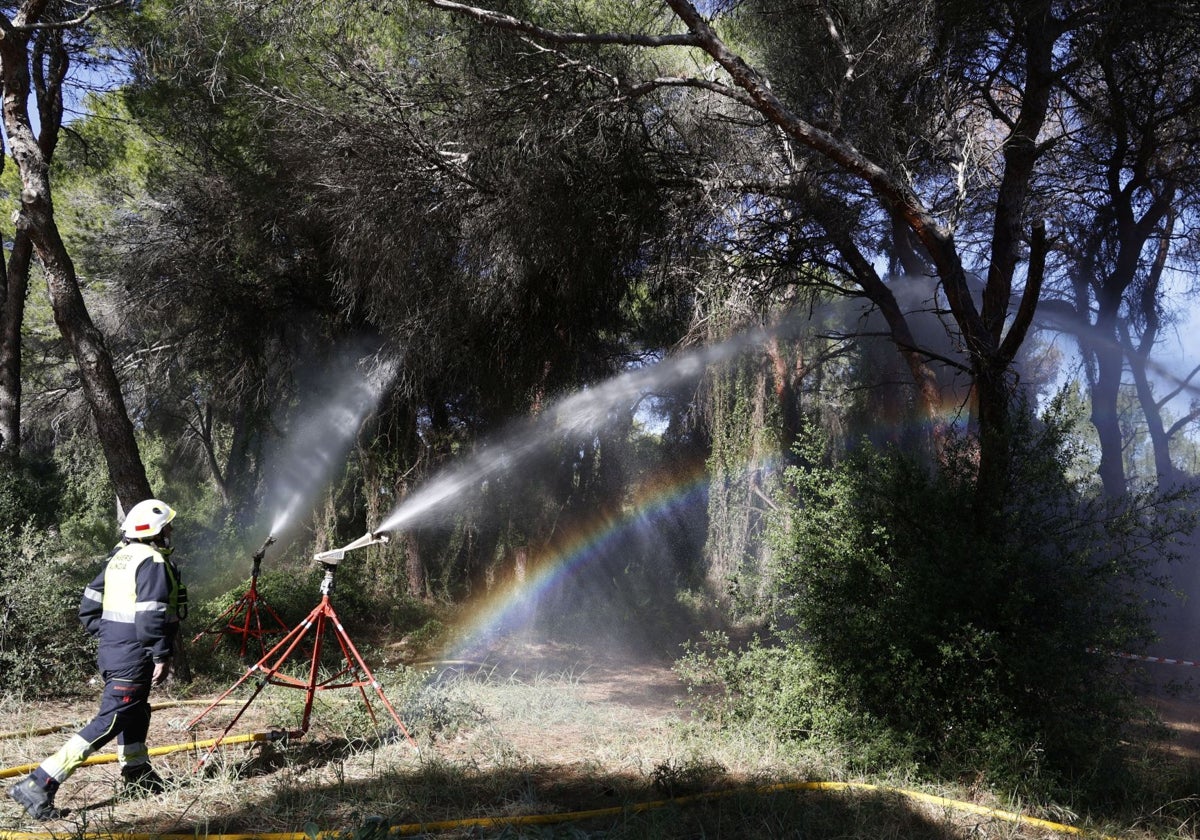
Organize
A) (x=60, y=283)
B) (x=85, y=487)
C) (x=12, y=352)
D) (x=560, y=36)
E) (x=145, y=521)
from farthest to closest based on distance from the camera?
(x=85, y=487) < (x=12, y=352) < (x=60, y=283) < (x=560, y=36) < (x=145, y=521)

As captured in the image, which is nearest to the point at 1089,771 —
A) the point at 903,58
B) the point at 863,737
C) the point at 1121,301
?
the point at 863,737

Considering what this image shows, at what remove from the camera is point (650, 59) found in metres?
9.06

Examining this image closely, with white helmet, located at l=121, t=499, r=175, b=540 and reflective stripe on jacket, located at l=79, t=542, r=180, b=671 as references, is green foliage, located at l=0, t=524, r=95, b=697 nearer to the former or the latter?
reflective stripe on jacket, located at l=79, t=542, r=180, b=671

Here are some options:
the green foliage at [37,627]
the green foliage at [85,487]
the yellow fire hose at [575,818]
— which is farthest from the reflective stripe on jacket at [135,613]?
the green foliage at [85,487]

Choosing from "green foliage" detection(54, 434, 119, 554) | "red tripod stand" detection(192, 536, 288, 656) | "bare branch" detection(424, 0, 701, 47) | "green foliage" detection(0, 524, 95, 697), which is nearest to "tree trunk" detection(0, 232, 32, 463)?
"green foliage" detection(54, 434, 119, 554)

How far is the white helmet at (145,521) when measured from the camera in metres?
4.54

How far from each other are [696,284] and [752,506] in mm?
5318

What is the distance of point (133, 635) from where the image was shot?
436 cm

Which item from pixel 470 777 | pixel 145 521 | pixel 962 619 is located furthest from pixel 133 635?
pixel 962 619

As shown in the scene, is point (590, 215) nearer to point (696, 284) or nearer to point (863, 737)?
point (696, 284)

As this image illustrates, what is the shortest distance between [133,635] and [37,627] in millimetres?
3805

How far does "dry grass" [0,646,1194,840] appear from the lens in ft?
13.4

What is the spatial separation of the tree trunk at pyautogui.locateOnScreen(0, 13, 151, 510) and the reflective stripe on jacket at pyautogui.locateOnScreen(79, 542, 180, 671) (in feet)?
11.5

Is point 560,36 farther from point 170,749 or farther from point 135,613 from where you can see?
point 170,749
